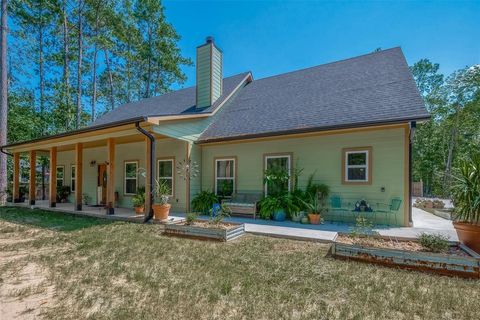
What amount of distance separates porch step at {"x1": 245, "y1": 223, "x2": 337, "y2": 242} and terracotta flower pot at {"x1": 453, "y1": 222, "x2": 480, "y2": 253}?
6.86 ft

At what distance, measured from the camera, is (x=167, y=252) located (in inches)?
179

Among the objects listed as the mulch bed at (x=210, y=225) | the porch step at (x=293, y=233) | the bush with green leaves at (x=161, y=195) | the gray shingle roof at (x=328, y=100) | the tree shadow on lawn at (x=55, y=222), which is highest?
the gray shingle roof at (x=328, y=100)

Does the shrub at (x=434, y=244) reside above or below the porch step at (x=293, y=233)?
above

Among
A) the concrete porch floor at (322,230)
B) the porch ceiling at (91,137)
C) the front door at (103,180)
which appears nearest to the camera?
the concrete porch floor at (322,230)

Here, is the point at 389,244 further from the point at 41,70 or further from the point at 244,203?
the point at 41,70

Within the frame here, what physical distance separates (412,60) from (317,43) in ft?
65.8

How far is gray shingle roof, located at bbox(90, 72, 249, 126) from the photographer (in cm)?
1158

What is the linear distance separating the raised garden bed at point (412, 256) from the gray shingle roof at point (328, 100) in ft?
10.6

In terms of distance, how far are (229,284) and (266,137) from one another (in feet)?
18.6

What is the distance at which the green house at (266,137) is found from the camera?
6.78 meters

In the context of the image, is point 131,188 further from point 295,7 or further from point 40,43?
point 40,43

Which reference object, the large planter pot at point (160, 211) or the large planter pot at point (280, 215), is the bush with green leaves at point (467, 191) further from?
the large planter pot at point (160, 211)

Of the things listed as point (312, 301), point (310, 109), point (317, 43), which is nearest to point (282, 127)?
point (310, 109)

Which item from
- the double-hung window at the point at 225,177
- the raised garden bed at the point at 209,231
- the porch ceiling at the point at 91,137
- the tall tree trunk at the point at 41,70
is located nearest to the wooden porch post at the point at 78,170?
the porch ceiling at the point at 91,137
